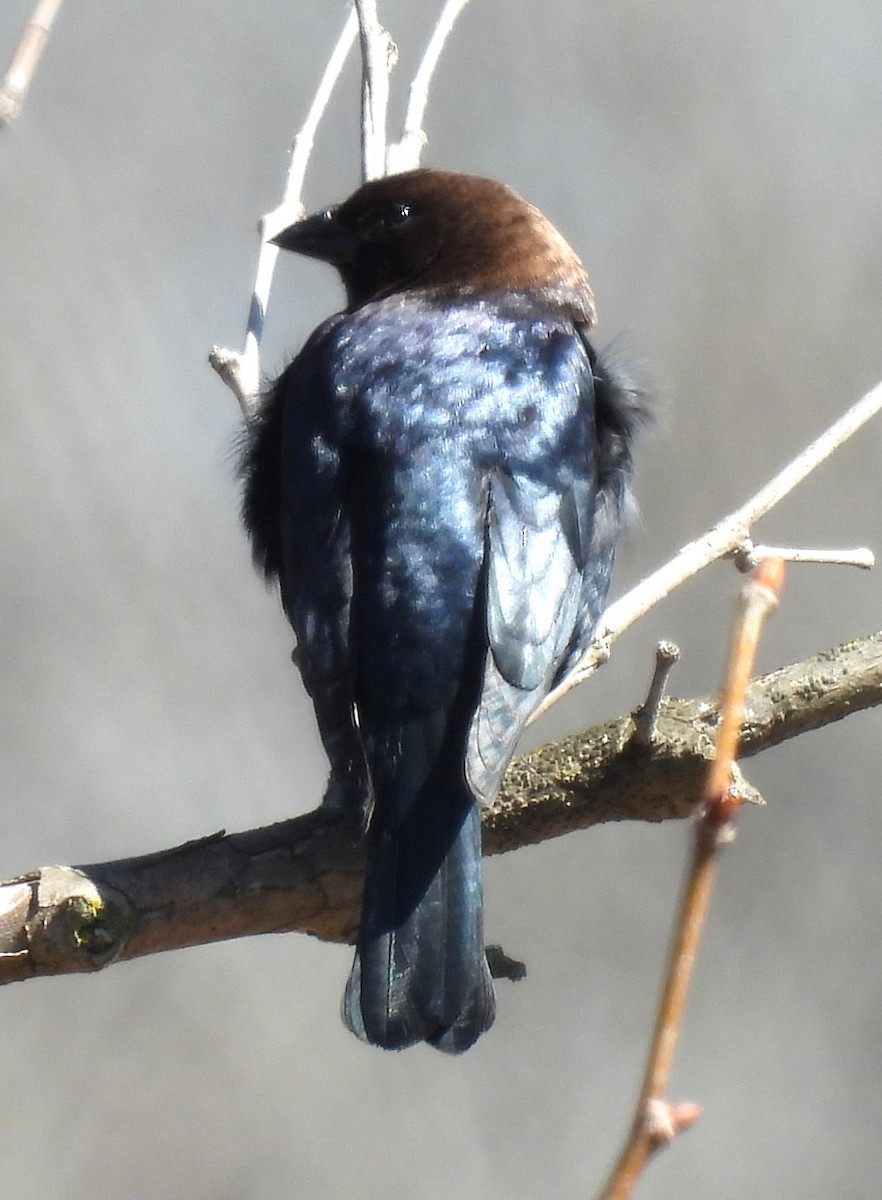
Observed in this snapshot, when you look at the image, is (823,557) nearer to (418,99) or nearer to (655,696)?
(655,696)

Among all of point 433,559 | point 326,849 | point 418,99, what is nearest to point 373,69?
point 418,99

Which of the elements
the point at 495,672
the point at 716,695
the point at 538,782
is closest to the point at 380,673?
the point at 495,672

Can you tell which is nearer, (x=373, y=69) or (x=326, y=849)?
(x=326, y=849)

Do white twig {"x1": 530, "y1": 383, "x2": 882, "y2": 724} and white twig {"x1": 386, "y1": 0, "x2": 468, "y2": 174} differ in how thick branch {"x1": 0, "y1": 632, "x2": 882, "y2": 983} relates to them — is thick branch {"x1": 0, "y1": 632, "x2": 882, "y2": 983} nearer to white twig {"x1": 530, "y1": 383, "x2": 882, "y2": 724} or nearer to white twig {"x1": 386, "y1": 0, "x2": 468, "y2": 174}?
white twig {"x1": 530, "y1": 383, "x2": 882, "y2": 724}

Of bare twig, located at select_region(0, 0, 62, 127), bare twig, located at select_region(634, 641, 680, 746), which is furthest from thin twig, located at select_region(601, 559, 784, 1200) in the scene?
bare twig, located at select_region(634, 641, 680, 746)

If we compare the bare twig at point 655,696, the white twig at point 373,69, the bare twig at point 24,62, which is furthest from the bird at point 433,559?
the bare twig at point 24,62

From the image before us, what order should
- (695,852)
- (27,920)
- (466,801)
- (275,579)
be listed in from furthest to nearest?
1. (275,579)
2. (466,801)
3. (27,920)
4. (695,852)

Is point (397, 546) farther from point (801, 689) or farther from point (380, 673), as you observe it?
point (801, 689)
